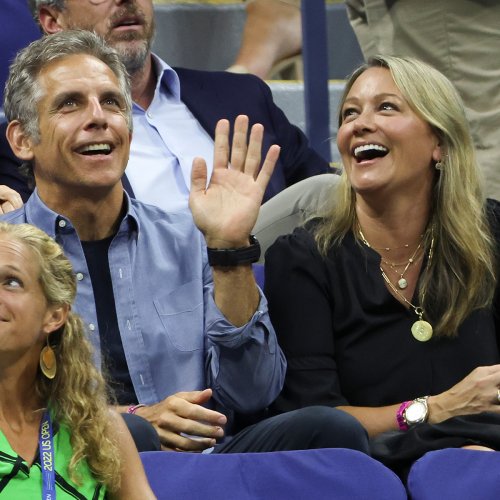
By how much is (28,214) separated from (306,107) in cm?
142

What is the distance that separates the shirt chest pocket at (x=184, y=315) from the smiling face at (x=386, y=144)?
44 cm

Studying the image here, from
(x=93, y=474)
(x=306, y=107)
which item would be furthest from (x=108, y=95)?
(x=306, y=107)

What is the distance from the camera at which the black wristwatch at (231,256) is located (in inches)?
100

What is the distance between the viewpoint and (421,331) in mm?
2723

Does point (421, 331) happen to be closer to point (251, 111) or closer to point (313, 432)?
point (313, 432)

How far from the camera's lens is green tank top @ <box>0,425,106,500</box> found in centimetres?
203

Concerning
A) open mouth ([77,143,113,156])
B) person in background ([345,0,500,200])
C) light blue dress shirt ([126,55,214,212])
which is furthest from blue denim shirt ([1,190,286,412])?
person in background ([345,0,500,200])

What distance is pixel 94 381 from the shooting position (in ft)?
7.30

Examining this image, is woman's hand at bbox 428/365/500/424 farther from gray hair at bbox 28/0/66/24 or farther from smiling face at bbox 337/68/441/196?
gray hair at bbox 28/0/66/24

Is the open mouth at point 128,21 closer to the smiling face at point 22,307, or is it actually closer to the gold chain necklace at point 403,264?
the gold chain necklace at point 403,264

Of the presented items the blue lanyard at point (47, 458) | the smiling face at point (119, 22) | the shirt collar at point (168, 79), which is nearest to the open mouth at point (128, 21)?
the smiling face at point (119, 22)

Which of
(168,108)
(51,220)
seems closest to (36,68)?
(51,220)

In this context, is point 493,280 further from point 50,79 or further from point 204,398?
point 50,79

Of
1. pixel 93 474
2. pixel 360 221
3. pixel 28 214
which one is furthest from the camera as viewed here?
pixel 360 221
